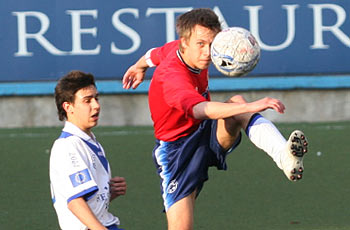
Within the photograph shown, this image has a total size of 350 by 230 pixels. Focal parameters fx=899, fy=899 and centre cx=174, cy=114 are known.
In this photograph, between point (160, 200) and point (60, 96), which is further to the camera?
point (160, 200)

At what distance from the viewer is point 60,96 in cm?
479

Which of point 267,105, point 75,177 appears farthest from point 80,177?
point 267,105

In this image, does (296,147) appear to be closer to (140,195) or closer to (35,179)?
(140,195)

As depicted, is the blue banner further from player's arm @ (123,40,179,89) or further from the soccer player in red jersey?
the soccer player in red jersey

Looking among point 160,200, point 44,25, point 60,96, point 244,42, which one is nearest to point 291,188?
point 160,200

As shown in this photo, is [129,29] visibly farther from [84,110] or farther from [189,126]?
[84,110]

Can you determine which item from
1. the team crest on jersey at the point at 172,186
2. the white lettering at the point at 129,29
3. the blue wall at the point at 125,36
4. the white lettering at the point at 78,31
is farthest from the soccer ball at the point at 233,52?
the white lettering at the point at 78,31

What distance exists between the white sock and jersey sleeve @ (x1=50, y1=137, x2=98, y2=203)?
104 centimetres

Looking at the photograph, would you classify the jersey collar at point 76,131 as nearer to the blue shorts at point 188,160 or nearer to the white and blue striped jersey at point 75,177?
the white and blue striped jersey at point 75,177

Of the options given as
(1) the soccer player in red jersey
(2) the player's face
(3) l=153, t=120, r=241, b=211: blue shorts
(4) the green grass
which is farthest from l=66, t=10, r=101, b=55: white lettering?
(2) the player's face

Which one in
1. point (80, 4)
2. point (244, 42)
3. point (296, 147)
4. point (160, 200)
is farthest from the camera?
point (80, 4)

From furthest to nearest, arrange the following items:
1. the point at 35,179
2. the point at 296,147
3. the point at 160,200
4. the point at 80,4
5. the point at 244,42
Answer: the point at 80,4 < the point at 35,179 < the point at 160,200 < the point at 244,42 < the point at 296,147

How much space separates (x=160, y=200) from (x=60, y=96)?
9.42 feet

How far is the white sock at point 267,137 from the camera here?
16.3ft
